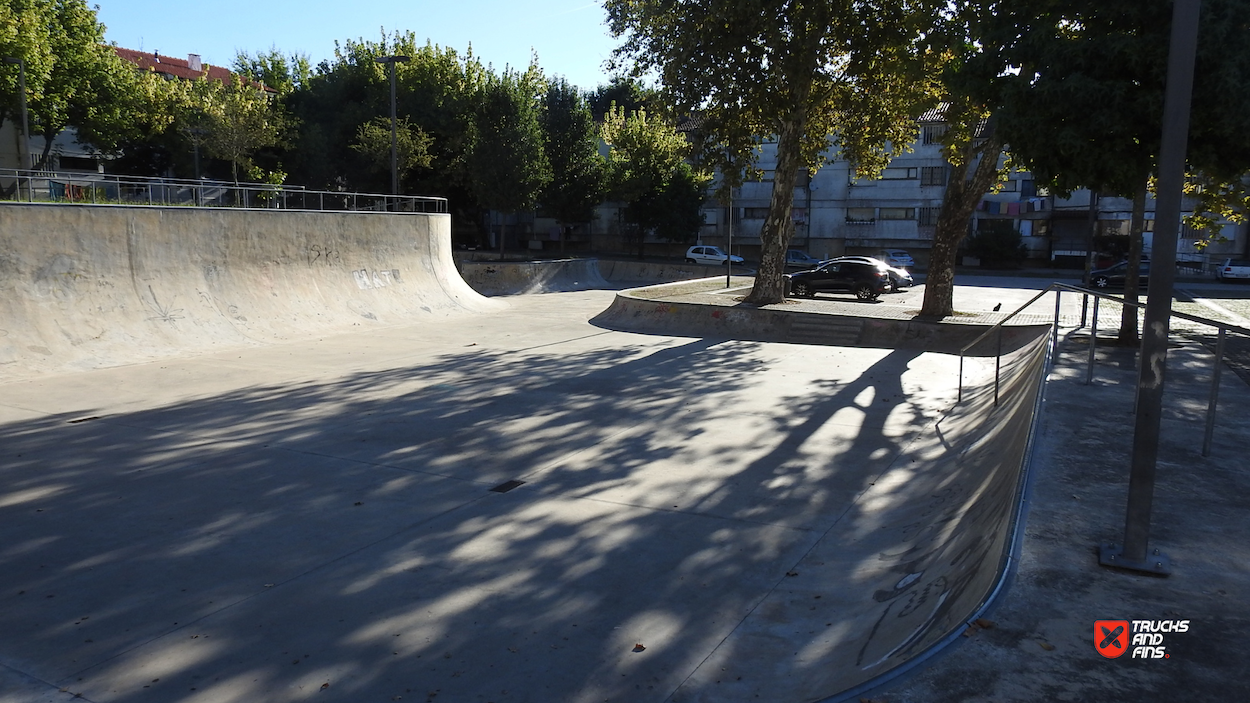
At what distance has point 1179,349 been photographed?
13211 mm

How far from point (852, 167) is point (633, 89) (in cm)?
4158

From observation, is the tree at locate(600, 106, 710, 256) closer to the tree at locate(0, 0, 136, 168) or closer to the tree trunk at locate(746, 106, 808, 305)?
the tree at locate(0, 0, 136, 168)

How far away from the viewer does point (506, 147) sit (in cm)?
4116

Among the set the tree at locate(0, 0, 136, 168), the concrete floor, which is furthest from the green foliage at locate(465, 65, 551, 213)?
the concrete floor

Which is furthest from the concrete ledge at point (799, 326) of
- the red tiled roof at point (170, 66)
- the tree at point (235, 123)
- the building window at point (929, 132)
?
the red tiled roof at point (170, 66)

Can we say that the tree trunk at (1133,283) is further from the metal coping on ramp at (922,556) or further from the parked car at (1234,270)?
the parked car at (1234,270)

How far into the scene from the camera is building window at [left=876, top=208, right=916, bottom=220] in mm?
51750

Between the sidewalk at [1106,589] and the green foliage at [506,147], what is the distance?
119 ft

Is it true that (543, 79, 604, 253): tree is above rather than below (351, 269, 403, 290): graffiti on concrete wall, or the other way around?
above

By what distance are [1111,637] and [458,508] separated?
16.8ft

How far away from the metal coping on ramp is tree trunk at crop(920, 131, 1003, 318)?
737cm

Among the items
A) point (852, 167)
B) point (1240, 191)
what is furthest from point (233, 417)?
point (852, 167)

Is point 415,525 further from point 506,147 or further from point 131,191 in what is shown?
point 506,147

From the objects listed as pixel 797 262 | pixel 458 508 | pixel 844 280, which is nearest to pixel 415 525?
pixel 458 508
